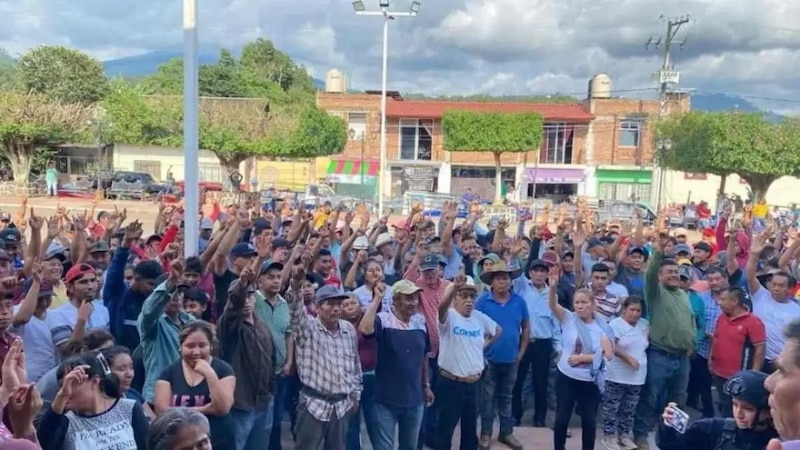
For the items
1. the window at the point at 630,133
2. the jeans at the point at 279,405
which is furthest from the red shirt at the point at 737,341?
Answer: the window at the point at 630,133

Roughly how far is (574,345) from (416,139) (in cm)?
3795

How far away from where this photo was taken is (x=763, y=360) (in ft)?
19.2

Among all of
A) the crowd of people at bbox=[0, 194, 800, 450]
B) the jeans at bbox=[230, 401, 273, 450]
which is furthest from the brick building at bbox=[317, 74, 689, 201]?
the jeans at bbox=[230, 401, 273, 450]

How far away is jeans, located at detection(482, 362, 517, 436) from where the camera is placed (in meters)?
6.13

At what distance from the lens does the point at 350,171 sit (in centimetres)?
4309

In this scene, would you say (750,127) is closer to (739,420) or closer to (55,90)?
(739,420)

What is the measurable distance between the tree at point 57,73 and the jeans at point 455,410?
4523 cm

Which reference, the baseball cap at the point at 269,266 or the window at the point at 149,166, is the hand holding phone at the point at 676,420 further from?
the window at the point at 149,166

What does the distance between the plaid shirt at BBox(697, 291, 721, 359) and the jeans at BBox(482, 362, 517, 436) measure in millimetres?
1876

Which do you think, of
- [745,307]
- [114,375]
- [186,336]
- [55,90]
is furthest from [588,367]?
[55,90]

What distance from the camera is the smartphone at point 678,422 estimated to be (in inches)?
122

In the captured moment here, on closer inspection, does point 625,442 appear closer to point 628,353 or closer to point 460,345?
point 628,353

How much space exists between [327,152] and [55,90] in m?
19.7

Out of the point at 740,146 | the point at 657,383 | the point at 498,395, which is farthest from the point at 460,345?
the point at 740,146
